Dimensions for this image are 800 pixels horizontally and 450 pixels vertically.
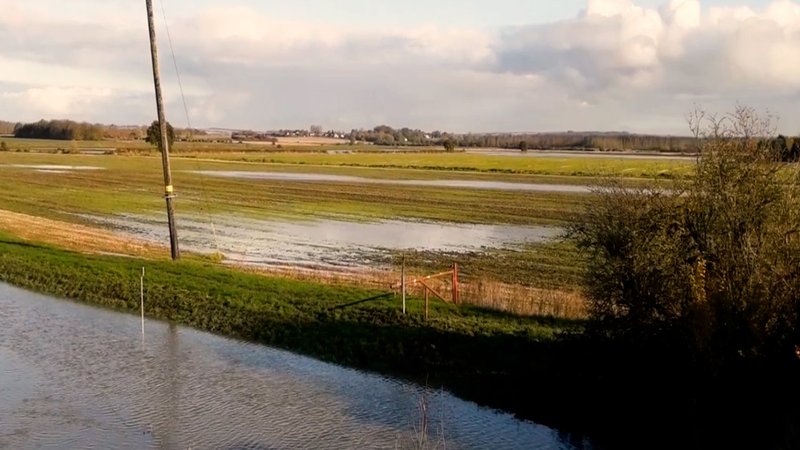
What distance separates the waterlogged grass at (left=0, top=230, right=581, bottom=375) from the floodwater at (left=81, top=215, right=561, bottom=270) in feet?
20.2

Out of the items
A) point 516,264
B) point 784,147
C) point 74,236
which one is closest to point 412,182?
point 74,236

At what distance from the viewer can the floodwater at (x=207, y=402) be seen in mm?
12430

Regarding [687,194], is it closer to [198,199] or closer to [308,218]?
[308,218]

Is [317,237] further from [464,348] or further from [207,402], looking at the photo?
[207,402]

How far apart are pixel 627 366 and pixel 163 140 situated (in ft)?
55.4

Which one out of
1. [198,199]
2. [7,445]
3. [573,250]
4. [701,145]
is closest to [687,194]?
[701,145]

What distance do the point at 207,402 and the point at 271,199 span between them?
44.9 m

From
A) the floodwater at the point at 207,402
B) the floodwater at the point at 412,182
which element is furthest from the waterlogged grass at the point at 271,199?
the floodwater at the point at 207,402

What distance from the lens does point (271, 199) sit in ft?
191

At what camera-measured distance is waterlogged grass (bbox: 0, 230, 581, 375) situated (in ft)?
55.1

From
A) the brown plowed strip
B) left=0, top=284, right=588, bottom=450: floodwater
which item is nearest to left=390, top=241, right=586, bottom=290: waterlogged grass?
the brown plowed strip

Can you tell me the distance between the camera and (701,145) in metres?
14.7

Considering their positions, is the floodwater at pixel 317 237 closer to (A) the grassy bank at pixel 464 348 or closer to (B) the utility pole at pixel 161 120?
(B) the utility pole at pixel 161 120

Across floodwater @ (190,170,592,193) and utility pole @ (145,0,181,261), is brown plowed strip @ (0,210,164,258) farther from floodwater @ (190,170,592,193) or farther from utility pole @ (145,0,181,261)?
floodwater @ (190,170,592,193)
